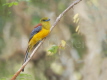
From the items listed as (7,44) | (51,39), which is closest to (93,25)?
(51,39)

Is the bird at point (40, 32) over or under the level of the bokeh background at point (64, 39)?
under

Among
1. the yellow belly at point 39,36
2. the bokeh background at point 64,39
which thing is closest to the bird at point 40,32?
the yellow belly at point 39,36

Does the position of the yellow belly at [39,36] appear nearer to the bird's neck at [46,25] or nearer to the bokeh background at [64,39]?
Answer: the bird's neck at [46,25]

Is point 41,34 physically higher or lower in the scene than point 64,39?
lower

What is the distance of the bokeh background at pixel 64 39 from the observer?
3785 mm

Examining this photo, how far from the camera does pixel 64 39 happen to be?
389 centimetres

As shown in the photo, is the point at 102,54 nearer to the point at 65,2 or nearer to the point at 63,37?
the point at 63,37

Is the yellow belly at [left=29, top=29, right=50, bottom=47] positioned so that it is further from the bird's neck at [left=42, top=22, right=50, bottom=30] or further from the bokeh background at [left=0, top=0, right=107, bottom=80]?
the bokeh background at [left=0, top=0, right=107, bottom=80]

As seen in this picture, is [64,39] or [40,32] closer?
[40,32]

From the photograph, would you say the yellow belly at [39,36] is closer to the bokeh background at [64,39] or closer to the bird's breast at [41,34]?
the bird's breast at [41,34]

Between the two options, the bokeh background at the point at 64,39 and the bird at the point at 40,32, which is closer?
the bird at the point at 40,32

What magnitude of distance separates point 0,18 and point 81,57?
5.15 ft

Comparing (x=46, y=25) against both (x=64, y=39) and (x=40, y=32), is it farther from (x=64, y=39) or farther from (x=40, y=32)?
(x=64, y=39)

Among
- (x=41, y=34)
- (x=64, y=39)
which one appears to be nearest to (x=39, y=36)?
(x=41, y=34)
